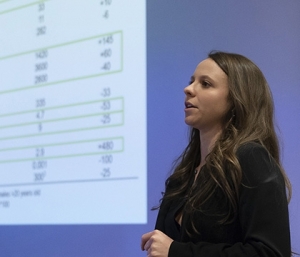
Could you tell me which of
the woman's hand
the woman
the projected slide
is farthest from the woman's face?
the projected slide

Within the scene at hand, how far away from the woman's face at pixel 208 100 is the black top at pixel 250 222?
0.11m

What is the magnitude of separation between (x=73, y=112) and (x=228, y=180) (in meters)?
0.91

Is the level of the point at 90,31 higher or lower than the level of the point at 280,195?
higher

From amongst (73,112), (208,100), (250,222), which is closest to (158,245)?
(250,222)

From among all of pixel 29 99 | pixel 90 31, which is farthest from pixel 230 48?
pixel 29 99

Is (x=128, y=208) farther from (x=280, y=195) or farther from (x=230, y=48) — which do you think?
(x=280, y=195)

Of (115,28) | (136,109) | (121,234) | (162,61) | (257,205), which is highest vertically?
(115,28)

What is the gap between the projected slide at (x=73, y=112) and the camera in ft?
5.31

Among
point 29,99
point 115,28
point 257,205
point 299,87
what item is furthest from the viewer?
point 29,99

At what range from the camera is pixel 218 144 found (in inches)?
40.2

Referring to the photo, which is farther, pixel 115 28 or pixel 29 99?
pixel 29 99

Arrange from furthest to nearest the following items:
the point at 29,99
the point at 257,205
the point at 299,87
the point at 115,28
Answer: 1. the point at 29,99
2. the point at 115,28
3. the point at 299,87
4. the point at 257,205

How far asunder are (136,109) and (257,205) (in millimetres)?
739

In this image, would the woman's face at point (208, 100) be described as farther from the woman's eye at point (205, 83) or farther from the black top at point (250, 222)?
the black top at point (250, 222)
